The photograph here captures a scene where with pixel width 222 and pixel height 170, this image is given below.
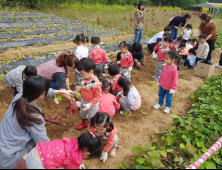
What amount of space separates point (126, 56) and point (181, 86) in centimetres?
197

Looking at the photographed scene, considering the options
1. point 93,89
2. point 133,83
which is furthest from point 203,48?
point 93,89

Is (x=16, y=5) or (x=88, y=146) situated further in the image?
(x=16, y=5)

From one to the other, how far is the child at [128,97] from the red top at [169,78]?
2.26ft

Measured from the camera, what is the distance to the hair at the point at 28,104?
204 cm

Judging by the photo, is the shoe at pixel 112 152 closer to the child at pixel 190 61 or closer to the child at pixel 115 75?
the child at pixel 115 75

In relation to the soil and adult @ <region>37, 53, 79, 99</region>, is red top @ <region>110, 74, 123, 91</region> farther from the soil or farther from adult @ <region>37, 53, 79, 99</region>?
adult @ <region>37, 53, 79, 99</region>

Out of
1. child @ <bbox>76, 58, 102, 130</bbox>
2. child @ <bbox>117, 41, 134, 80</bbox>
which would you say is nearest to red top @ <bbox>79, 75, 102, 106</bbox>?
child @ <bbox>76, 58, 102, 130</bbox>

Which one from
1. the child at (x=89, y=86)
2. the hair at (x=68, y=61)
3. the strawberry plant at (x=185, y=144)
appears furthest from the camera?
the hair at (x=68, y=61)

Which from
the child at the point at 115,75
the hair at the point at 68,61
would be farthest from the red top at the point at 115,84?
the hair at the point at 68,61

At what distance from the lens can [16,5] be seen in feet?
47.0

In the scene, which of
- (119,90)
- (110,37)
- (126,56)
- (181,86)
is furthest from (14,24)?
(181,86)

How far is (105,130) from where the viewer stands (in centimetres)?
253

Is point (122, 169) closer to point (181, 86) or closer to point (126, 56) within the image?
point (126, 56)

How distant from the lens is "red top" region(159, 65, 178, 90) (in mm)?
3742
